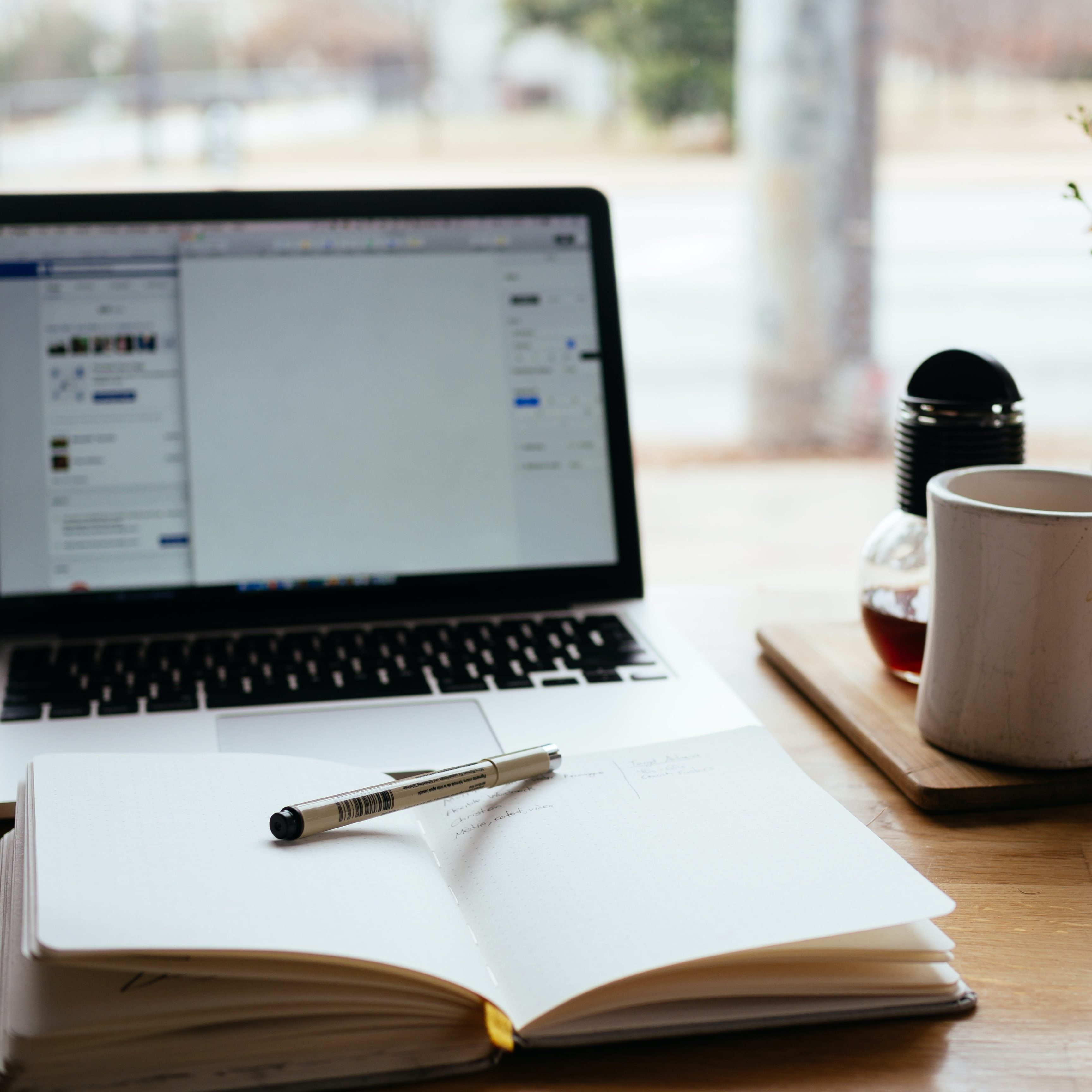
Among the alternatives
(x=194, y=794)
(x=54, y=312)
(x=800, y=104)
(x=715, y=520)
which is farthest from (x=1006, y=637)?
(x=800, y=104)

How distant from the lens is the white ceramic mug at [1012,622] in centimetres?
57

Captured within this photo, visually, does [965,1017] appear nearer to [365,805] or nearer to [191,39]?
[365,805]

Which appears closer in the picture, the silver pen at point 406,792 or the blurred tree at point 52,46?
the silver pen at point 406,792

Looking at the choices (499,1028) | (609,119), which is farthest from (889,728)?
(609,119)

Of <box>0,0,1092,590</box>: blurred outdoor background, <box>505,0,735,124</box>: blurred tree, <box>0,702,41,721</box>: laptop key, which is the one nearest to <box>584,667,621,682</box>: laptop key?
<box>0,702,41,721</box>: laptop key

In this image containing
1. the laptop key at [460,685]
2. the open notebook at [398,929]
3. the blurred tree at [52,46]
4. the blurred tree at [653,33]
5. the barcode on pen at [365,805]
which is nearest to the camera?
the open notebook at [398,929]

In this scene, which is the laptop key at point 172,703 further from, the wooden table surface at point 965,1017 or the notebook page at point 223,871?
the wooden table surface at point 965,1017

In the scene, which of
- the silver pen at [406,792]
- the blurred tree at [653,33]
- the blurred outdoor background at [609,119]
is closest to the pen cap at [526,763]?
the silver pen at [406,792]

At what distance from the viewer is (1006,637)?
0.59 m

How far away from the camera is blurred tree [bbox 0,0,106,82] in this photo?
2.68m

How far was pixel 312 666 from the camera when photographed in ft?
2.47

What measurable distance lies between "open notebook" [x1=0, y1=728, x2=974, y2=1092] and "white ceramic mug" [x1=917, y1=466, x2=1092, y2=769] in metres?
0.14

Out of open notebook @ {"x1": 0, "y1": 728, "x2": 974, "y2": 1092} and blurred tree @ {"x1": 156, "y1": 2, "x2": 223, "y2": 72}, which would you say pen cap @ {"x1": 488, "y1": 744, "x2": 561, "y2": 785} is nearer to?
open notebook @ {"x1": 0, "y1": 728, "x2": 974, "y2": 1092}

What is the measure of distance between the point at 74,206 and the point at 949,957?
0.73m
